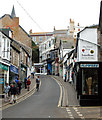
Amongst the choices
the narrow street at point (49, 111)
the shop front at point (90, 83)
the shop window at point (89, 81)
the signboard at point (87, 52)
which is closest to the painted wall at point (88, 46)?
the signboard at point (87, 52)

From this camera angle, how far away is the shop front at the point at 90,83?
20531 millimetres

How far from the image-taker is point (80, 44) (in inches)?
870

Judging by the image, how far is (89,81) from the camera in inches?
830

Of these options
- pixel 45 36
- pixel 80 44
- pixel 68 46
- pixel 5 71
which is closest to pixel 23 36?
pixel 68 46

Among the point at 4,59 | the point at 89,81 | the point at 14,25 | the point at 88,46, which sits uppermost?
the point at 14,25

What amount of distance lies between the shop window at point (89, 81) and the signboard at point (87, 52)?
104 centimetres

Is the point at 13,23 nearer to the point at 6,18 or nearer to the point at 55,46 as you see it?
the point at 6,18

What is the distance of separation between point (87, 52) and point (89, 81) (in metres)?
2.37

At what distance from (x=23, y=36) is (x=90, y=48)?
30.3 meters

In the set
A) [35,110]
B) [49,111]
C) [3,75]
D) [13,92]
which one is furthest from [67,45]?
[49,111]

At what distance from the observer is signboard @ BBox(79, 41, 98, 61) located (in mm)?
21462

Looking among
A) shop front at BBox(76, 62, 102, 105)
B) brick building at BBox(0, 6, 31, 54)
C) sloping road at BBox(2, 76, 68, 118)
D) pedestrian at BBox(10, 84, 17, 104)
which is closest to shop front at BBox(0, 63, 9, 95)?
sloping road at BBox(2, 76, 68, 118)

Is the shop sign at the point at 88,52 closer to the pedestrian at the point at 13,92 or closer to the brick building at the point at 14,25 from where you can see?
the pedestrian at the point at 13,92

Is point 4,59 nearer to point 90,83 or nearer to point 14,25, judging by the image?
point 90,83
